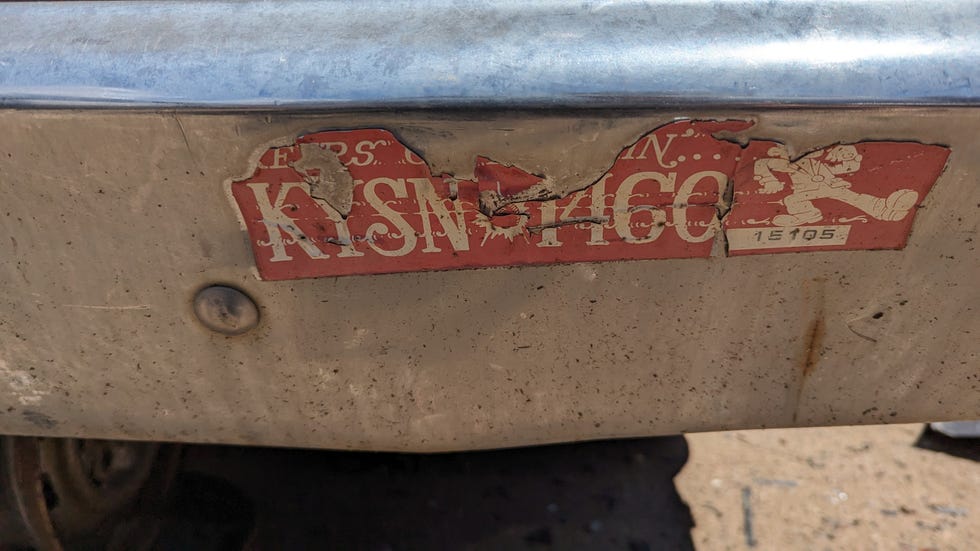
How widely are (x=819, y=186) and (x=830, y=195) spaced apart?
2 centimetres

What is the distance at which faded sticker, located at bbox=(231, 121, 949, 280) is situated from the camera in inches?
40.6

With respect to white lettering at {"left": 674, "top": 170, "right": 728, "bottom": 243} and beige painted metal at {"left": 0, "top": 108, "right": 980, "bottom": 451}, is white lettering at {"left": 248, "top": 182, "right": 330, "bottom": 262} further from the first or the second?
white lettering at {"left": 674, "top": 170, "right": 728, "bottom": 243}

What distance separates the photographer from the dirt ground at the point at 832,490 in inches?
84.0

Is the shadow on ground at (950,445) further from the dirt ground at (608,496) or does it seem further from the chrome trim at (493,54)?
the chrome trim at (493,54)

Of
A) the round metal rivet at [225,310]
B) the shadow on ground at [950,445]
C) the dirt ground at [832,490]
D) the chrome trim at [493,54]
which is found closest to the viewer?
the chrome trim at [493,54]

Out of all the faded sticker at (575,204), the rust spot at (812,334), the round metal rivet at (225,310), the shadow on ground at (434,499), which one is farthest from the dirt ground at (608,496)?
the faded sticker at (575,204)

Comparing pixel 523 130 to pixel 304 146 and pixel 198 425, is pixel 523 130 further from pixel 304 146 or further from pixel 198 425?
pixel 198 425

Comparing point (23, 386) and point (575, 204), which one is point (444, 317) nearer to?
point (575, 204)

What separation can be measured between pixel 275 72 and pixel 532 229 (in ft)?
1.30

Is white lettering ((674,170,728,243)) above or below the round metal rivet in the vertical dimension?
above

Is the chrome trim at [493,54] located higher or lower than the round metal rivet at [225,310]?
higher

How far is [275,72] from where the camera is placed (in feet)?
3.31

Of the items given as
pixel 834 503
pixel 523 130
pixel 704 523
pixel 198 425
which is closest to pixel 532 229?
pixel 523 130

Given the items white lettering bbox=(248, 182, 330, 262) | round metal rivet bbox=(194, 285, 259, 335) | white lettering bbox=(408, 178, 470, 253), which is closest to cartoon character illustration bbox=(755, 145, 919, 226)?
white lettering bbox=(408, 178, 470, 253)
